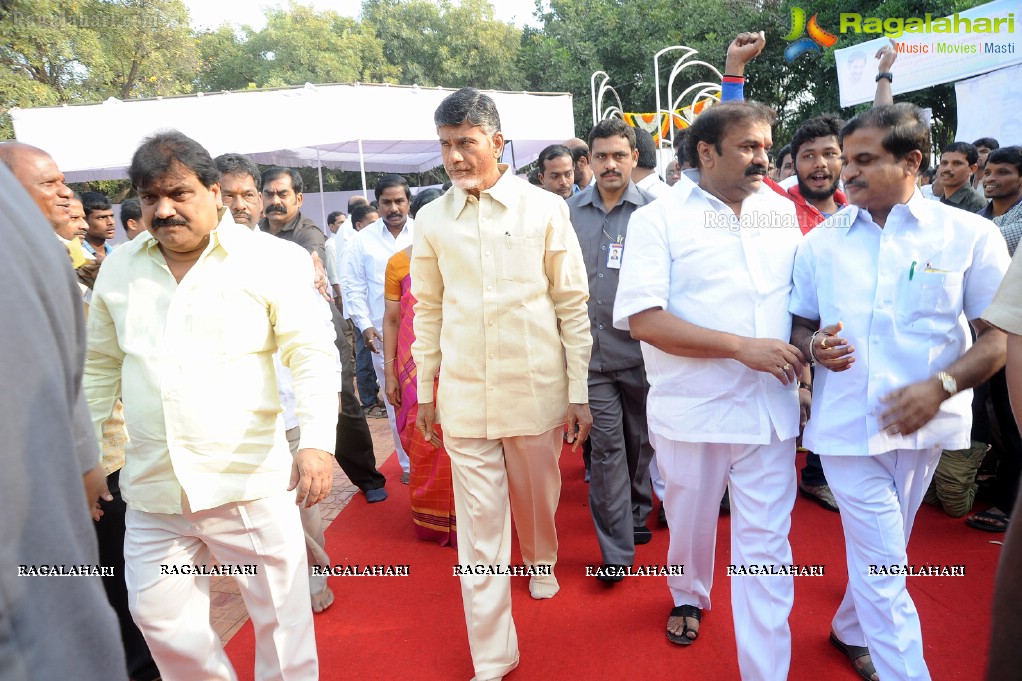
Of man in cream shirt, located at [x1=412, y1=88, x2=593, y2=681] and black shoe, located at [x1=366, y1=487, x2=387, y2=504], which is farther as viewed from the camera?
black shoe, located at [x1=366, y1=487, x2=387, y2=504]

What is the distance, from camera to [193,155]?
90.9 inches

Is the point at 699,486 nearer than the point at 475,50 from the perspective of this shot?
Yes

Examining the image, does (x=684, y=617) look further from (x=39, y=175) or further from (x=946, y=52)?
(x=946, y=52)

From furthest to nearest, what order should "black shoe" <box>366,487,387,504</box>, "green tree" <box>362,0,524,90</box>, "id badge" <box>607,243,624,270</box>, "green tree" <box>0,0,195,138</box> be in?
"green tree" <box>362,0,524,90</box>
"green tree" <box>0,0,195,138</box>
"black shoe" <box>366,487,387,504</box>
"id badge" <box>607,243,624,270</box>

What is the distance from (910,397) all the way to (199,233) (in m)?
2.41

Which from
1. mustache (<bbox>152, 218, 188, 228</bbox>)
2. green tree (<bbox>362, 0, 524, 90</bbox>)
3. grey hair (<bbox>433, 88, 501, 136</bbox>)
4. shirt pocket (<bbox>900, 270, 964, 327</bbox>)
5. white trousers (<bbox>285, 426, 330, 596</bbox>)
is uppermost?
green tree (<bbox>362, 0, 524, 90</bbox>)

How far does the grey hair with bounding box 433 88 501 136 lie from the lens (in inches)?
108

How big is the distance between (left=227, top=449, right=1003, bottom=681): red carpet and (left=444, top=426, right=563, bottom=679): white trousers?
0.21 meters

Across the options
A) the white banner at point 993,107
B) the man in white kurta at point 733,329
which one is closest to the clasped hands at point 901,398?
the man in white kurta at point 733,329

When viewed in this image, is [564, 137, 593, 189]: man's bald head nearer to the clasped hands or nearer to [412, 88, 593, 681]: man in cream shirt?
[412, 88, 593, 681]: man in cream shirt

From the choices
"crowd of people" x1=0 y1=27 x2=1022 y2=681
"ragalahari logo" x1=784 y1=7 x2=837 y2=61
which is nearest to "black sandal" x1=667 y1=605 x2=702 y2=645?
"crowd of people" x1=0 y1=27 x2=1022 y2=681

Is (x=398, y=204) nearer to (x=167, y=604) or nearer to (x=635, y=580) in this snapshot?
(x=635, y=580)

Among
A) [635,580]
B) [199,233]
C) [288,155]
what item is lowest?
[635,580]

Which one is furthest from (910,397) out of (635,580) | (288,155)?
(288,155)
